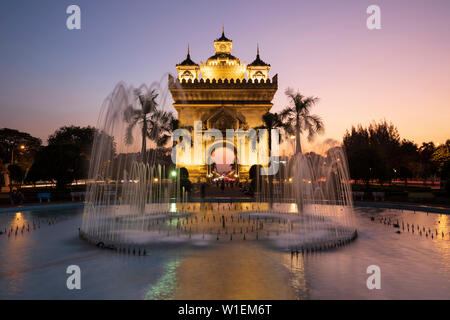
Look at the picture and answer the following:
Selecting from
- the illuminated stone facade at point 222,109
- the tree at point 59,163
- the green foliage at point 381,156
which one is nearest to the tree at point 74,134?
the illuminated stone facade at point 222,109

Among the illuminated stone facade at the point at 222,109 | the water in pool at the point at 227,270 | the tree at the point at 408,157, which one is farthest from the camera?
the tree at the point at 408,157

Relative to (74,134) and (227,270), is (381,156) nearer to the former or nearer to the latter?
(227,270)

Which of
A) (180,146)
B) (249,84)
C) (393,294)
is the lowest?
(393,294)

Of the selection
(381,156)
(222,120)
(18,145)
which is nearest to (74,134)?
(18,145)

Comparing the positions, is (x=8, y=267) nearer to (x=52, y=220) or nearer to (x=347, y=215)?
(x=52, y=220)

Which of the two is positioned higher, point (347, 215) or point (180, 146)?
point (180, 146)

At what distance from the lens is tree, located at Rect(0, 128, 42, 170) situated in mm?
65500

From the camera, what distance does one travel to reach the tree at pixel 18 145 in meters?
65.5

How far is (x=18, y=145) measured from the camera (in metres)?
73.3

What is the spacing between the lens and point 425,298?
6.71 meters

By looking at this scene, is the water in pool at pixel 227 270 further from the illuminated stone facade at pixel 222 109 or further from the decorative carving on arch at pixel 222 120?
the decorative carving on arch at pixel 222 120

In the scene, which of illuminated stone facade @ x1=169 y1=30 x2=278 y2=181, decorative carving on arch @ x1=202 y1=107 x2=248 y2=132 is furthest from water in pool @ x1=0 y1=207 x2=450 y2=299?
decorative carving on arch @ x1=202 y1=107 x2=248 y2=132
